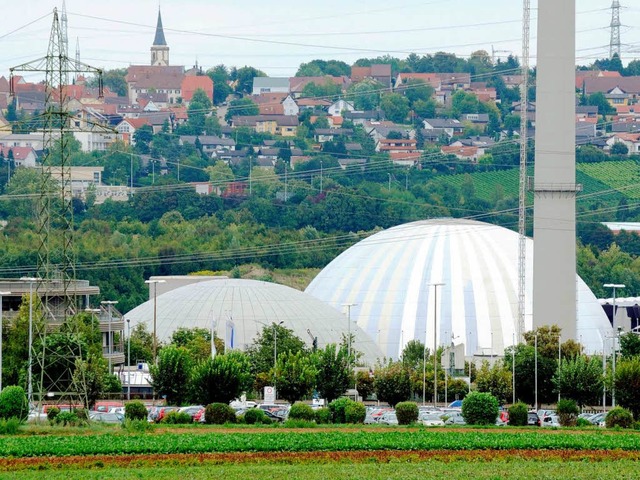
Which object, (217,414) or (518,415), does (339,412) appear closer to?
(217,414)

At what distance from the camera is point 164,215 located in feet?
614

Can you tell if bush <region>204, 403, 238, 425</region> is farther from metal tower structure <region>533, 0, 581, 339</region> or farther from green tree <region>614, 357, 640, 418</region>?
metal tower structure <region>533, 0, 581, 339</region>

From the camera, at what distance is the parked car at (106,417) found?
60591 mm

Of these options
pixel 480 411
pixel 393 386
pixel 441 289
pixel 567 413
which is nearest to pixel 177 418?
pixel 480 411

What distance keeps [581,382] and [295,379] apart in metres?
12.5

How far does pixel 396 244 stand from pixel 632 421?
62818mm

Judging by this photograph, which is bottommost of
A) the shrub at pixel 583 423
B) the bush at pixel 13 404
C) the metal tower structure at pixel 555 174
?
the shrub at pixel 583 423

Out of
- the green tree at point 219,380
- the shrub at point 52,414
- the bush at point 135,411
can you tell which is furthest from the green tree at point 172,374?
the shrub at point 52,414

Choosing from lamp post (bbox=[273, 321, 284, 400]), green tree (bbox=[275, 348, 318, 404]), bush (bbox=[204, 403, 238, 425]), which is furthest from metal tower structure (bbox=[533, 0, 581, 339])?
bush (bbox=[204, 403, 238, 425])

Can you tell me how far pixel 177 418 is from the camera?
198 ft

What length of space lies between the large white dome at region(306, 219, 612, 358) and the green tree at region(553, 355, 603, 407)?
29676mm

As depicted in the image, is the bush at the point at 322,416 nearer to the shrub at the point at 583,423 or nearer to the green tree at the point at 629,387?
the shrub at the point at 583,423

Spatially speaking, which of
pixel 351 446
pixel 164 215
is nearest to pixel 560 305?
pixel 351 446

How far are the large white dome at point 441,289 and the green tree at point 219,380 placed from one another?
39.1 meters
